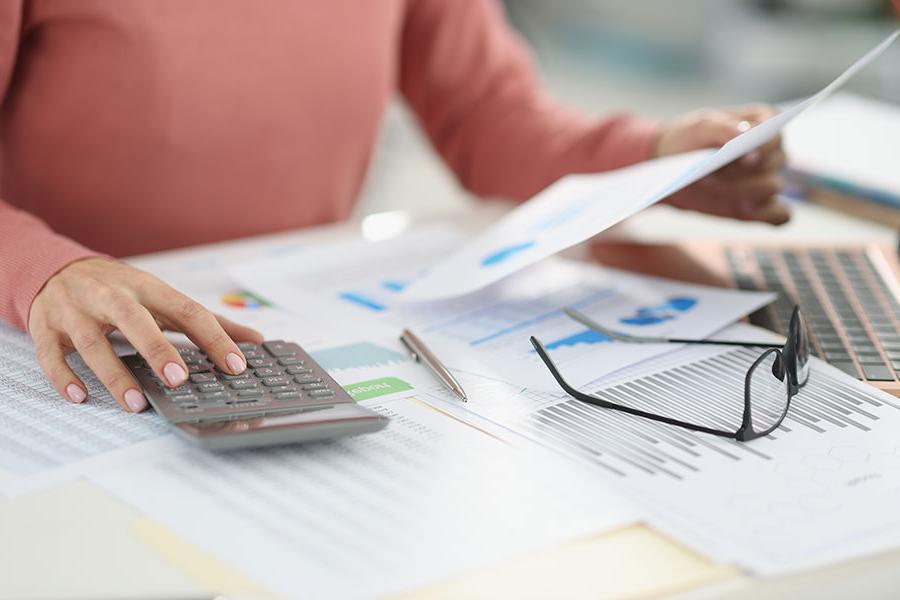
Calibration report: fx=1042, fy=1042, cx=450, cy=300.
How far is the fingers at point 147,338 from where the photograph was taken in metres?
0.62

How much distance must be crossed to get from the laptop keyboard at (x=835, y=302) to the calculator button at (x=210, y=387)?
43cm

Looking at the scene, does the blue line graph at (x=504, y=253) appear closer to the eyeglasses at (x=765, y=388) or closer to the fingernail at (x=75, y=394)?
the eyeglasses at (x=765, y=388)

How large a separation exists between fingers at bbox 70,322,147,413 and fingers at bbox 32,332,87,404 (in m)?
0.01

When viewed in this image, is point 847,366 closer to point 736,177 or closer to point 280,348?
point 736,177

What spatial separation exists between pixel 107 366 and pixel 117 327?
3cm

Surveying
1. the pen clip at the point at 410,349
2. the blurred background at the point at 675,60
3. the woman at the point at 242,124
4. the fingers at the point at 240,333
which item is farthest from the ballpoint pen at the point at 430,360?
the blurred background at the point at 675,60

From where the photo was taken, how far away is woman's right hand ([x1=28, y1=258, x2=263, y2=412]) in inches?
24.8

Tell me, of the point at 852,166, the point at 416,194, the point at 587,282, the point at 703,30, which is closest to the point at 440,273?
the point at 587,282

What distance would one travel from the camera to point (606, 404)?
655mm

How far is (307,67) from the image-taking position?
109 centimetres

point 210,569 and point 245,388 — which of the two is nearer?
point 210,569

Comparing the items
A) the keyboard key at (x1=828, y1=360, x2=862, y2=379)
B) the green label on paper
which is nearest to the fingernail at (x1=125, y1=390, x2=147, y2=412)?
the green label on paper

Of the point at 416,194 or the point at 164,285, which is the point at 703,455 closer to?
the point at 164,285

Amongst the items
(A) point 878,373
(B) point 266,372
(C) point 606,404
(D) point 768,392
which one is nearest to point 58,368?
(B) point 266,372
